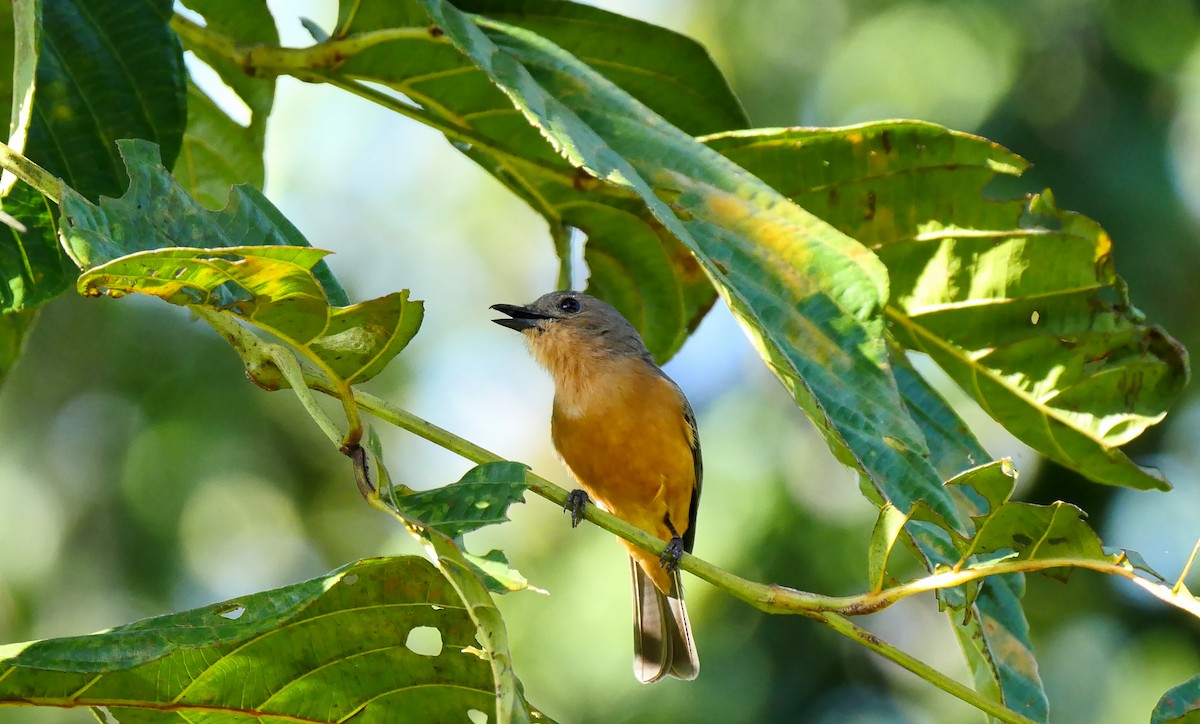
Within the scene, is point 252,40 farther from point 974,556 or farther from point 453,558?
point 974,556

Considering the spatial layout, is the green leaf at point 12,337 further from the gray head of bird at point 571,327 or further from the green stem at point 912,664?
the gray head of bird at point 571,327

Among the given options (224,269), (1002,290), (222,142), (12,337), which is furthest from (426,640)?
(224,269)

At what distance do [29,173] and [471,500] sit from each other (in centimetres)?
73

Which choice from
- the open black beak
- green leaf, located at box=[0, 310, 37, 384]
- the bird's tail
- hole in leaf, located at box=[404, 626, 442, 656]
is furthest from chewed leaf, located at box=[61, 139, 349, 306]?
the bird's tail

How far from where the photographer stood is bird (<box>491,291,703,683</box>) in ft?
15.1

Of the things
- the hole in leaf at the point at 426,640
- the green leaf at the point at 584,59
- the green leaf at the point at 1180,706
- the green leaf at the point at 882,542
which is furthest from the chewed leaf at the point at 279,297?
the green leaf at the point at 1180,706

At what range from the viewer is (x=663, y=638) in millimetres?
4996

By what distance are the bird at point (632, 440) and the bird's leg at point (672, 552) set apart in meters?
0.01

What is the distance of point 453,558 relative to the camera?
163cm

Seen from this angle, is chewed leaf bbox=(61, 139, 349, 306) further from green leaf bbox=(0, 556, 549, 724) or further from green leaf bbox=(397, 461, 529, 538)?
green leaf bbox=(0, 556, 549, 724)

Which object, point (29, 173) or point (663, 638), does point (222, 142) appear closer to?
point (29, 173)

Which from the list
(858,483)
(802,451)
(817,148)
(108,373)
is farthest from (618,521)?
(108,373)

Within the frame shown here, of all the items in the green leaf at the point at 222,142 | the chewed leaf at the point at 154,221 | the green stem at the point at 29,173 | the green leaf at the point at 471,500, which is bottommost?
the green leaf at the point at 471,500

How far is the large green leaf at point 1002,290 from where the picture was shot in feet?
8.36
